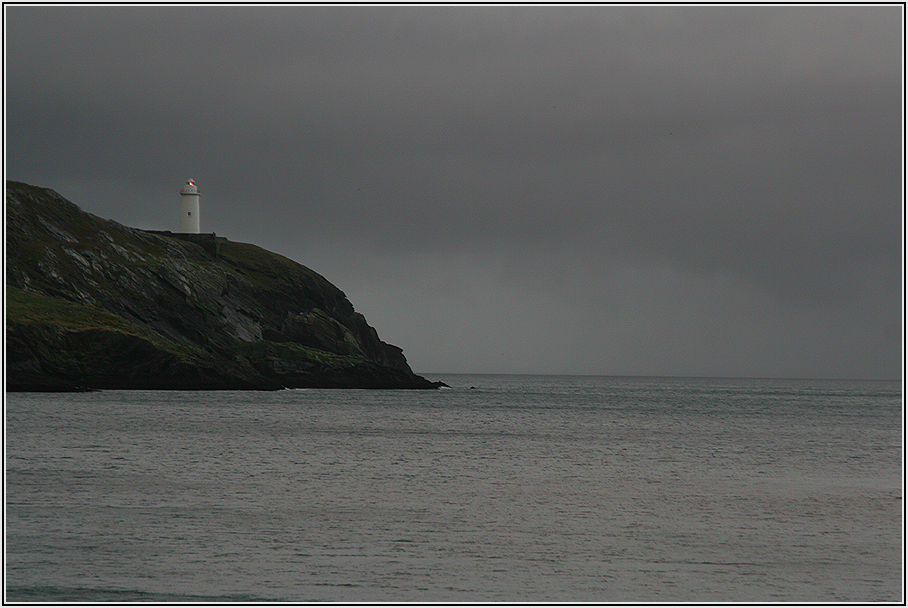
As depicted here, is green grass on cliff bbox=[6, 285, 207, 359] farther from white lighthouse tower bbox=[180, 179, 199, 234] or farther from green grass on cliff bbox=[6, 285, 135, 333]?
white lighthouse tower bbox=[180, 179, 199, 234]

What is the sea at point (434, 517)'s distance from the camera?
18.0m

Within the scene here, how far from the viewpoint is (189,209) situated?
133m

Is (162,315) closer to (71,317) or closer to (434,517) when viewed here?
(71,317)

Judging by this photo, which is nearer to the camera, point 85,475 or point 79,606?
point 79,606

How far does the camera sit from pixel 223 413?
6425 cm

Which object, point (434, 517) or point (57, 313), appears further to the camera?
point (57, 313)

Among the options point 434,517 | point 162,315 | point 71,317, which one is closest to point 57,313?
point 71,317

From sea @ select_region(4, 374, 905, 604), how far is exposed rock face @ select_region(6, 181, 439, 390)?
3037 centimetres

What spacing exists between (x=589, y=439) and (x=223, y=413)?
27.9m

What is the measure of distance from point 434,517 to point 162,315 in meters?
81.4

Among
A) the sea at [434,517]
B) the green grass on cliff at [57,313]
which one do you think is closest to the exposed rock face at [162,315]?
the green grass on cliff at [57,313]

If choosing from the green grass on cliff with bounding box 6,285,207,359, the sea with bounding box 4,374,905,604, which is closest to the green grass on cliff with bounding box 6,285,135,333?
the green grass on cliff with bounding box 6,285,207,359

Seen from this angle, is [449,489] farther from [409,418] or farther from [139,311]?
[139,311]

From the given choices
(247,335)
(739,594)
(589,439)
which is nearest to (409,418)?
(589,439)
